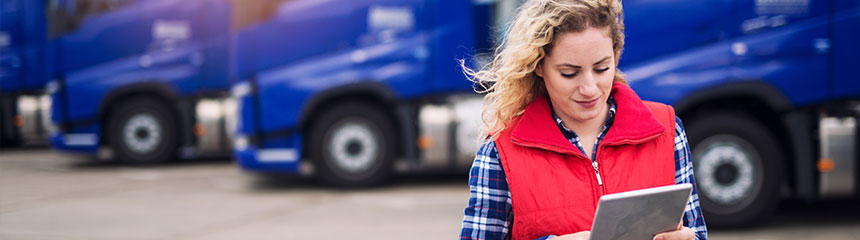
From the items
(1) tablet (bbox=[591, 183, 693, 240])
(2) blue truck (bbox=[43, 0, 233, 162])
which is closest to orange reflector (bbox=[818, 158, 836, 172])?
(1) tablet (bbox=[591, 183, 693, 240])

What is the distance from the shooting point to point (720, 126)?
535cm

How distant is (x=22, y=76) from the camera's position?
11430 millimetres

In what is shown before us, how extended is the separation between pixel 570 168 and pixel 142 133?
930cm

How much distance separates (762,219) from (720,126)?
31.9 inches

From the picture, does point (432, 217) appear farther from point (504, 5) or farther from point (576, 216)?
point (576, 216)

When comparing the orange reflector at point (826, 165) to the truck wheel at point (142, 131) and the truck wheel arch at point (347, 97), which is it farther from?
the truck wheel at point (142, 131)

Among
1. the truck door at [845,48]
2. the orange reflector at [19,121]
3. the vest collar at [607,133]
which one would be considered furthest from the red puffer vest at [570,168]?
the orange reflector at [19,121]

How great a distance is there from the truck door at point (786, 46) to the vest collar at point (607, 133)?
405cm

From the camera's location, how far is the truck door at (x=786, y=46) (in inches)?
203

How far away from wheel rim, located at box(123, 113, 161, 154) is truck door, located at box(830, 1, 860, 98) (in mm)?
8003

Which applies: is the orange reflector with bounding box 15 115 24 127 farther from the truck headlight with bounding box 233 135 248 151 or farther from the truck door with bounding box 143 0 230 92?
the truck headlight with bounding box 233 135 248 151

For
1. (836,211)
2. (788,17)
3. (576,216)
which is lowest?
(836,211)

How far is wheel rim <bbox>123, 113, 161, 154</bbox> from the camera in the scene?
9.80m

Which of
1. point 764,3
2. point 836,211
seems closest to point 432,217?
point 764,3
